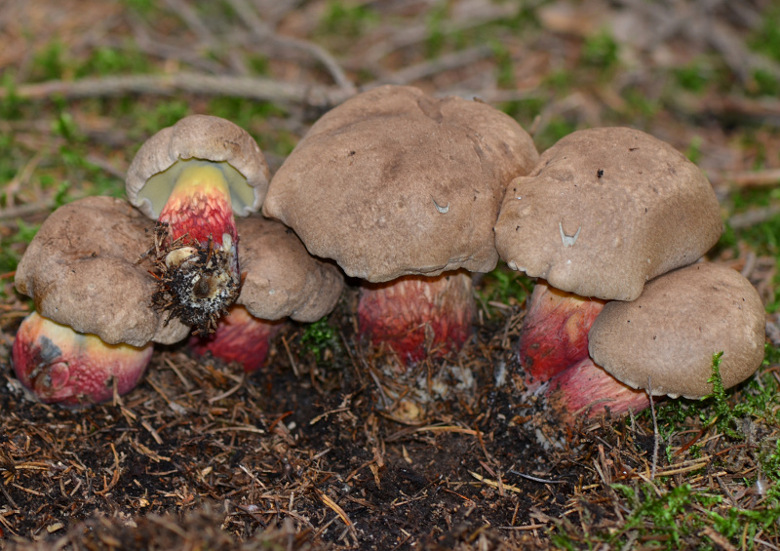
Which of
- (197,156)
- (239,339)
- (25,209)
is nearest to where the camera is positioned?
(197,156)

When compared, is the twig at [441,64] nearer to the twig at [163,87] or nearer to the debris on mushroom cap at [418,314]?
the twig at [163,87]

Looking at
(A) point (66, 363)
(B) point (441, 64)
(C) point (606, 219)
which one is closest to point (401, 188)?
(C) point (606, 219)

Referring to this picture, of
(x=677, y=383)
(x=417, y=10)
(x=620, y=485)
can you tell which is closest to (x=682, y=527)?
(x=620, y=485)

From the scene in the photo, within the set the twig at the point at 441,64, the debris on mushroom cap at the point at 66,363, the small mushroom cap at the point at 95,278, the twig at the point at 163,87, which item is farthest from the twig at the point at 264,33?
the debris on mushroom cap at the point at 66,363

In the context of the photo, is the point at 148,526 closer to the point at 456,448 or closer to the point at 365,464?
the point at 365,464

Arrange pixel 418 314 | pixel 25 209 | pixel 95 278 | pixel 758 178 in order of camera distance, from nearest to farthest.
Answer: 1. pixel 95 278
2. pixel 418 314
3. pixel 25 209
4. pixel 758 178

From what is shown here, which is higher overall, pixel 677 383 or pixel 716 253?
pixel 677 383

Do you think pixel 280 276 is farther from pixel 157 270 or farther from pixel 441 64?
pixel 441 64
